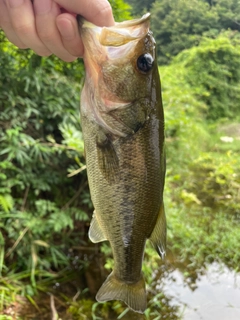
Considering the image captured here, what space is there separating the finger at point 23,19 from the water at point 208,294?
2.16 meters

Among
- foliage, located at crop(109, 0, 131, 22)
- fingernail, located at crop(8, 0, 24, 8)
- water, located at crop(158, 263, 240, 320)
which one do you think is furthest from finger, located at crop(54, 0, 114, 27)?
water, located at crop(158, 263, 240, 320)

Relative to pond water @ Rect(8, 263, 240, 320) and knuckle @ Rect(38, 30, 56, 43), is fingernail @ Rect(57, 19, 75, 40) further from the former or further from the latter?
pond water @ Rect(8, 263, 240, 320)

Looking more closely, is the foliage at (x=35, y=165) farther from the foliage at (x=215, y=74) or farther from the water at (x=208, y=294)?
the foliage at (x=215, y=74)

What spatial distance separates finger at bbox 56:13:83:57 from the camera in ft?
→ 3.40

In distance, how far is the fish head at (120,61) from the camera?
3.27 feet

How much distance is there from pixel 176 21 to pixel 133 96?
262 cm

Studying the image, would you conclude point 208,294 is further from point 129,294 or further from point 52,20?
point 52,20

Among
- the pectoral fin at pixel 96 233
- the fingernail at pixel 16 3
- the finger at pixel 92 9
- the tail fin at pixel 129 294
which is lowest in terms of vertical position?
the tail fin at pixel 129 294

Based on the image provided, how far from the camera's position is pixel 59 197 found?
3.03m

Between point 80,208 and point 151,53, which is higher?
point 151,53

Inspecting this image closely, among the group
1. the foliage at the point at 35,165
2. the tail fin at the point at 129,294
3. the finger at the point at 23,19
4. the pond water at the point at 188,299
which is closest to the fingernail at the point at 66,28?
the finger at the point at 23,19

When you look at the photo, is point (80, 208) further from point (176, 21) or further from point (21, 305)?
point (176, 21)

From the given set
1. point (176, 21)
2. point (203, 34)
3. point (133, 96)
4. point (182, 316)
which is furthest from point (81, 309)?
point (203, 34)

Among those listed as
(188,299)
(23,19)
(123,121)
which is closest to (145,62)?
(123,121)
